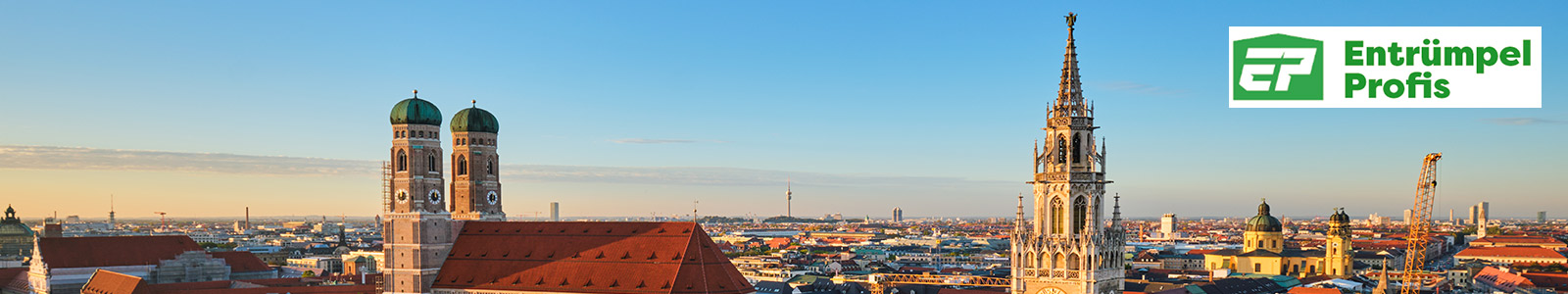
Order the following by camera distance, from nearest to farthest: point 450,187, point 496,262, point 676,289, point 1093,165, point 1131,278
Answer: point 1093,165
point 676,289
point 496,262
point 450,187
point 1131,278

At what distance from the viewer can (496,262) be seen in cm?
8394

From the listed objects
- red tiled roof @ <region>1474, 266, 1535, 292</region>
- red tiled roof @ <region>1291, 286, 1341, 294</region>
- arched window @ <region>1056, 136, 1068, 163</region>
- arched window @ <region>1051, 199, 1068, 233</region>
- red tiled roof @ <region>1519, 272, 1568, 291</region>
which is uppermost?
arched window @ <region>1056, 136, 1068, 163</region>

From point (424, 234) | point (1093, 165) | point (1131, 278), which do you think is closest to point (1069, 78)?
point (1093, 165)

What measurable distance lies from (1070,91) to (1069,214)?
187 inches

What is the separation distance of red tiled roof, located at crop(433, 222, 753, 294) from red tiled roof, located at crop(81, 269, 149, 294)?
24636 millimetres

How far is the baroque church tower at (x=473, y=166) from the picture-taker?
92.2 m

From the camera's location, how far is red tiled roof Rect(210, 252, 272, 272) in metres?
130

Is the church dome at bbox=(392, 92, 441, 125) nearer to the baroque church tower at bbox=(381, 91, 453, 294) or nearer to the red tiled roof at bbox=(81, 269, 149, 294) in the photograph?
the baroque church tower at bbox=(381, 91, 453, 294)

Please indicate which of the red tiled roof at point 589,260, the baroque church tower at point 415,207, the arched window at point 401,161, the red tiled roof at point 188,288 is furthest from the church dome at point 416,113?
the red tiled roof at point 188,288

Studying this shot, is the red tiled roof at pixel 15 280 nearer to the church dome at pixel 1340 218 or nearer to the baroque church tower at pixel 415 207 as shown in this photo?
the baroque church tower at pixel 415 207

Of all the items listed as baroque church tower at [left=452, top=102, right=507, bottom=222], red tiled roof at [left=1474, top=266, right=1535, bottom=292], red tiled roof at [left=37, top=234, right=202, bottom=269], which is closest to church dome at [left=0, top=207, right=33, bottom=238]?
red tiled roof at [left=37, top=234, right=202, bottom=269]

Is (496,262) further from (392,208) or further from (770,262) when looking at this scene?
(770,262)

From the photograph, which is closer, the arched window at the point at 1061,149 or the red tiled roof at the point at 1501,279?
the arched window at the point at 1061,149

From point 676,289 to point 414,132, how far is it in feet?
69.2
